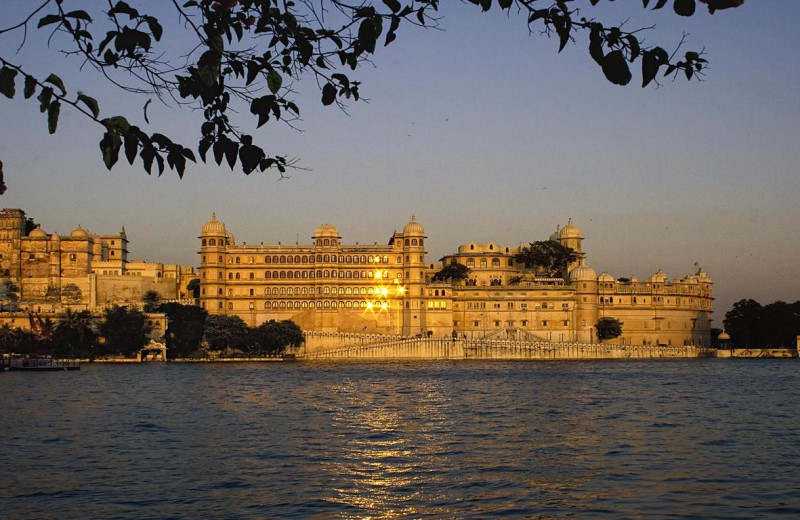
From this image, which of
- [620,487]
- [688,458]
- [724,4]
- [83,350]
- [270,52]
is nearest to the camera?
[724,4]

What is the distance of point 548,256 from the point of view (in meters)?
116

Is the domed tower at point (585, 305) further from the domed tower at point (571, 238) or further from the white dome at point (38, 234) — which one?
the white dome at point (38, 234)

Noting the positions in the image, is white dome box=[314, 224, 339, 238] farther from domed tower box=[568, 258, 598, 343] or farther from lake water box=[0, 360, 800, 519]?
lake water box=[0, 360, 800, 519]

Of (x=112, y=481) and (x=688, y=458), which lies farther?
(x=688, y=458)

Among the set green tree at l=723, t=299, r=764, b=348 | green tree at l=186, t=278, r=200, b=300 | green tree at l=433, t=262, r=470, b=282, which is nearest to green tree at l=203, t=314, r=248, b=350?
green tree at l=186, t=278, r=200, b=300

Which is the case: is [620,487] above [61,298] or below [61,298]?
below

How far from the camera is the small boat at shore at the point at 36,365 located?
72562 millimetres

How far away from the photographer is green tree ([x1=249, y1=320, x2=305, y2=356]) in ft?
301

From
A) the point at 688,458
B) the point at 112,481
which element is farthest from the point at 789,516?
the point at 112,481

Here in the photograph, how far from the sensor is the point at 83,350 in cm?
8756

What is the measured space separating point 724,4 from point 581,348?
97.4 metres

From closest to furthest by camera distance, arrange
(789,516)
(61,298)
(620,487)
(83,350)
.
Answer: (789,516), (620,487), (83,350), (61,298)

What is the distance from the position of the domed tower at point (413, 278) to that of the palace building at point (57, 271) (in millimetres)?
28274

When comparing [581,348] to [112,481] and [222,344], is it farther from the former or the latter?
[112,481]
